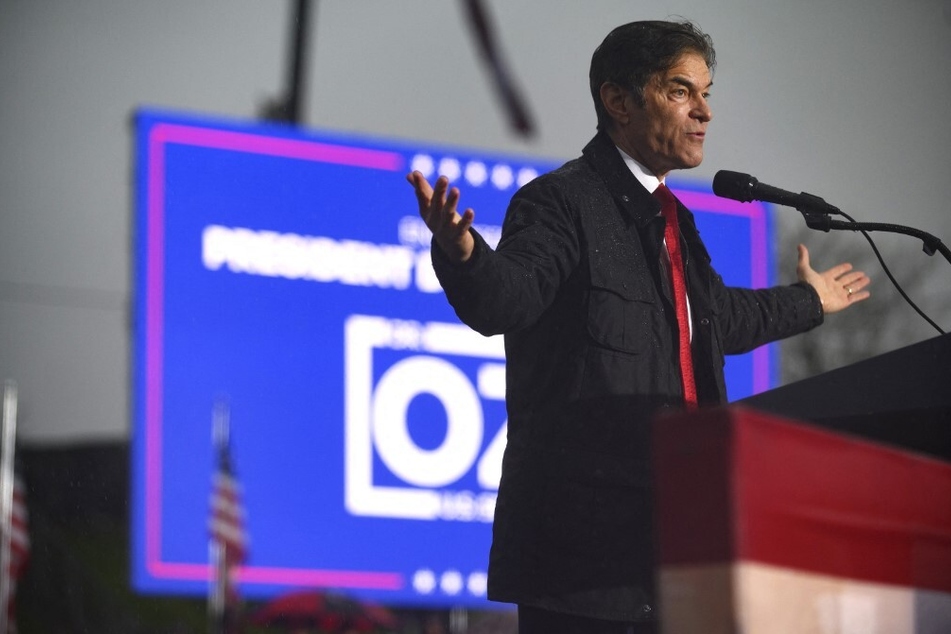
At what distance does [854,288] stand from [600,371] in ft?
2.60

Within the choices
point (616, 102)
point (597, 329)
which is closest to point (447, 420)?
point (616, 102)

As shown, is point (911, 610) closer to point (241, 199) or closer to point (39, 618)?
point (241, 199)

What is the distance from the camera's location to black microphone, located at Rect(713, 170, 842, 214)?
217 cm

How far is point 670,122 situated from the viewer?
2223mm

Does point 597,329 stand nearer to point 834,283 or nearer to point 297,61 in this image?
point 834,283

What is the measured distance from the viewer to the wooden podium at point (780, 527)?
113cm

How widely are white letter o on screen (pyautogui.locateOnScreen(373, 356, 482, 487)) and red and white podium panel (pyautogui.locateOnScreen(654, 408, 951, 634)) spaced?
429 cm

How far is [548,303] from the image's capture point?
2.02 m

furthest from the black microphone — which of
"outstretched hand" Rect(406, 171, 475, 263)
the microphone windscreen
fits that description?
A: "outstretched hand" Rect(406, 171, 475, 263)

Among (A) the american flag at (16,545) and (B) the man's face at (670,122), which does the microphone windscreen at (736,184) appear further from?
(A) the american flag at (16,545)

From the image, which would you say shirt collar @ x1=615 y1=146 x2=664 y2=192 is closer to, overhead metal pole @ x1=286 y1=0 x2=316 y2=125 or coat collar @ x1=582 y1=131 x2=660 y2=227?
coat collar @ x1=582 y1=131 x2=660 y2=227

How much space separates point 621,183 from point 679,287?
7.1 inches

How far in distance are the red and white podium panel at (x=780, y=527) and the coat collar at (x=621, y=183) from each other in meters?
0.92

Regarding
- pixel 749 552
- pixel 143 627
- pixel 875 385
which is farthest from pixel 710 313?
pixel 143 627
